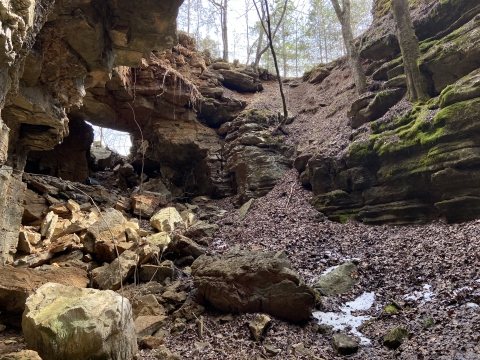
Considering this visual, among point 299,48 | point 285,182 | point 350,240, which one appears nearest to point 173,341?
point 350,240

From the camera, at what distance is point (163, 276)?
6.66m

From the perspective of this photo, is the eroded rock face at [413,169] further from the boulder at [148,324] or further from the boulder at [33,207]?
the boulder at [33,207]

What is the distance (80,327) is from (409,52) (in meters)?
11.6

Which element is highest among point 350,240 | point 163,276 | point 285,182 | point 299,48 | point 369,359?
point 299,48

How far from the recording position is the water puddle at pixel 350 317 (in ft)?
15.8

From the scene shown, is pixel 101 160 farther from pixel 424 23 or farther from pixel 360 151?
pixel 424 23

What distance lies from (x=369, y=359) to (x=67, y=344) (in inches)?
146

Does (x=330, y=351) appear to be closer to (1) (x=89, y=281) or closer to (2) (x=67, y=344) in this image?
(2) (x=67, y=344)

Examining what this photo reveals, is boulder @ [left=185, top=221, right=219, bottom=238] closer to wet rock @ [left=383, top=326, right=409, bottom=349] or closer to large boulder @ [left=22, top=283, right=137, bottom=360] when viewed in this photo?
large boulder @ [left=22, top=283, right=137, bottom=360]

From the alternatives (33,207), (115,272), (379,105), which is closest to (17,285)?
(115,272)

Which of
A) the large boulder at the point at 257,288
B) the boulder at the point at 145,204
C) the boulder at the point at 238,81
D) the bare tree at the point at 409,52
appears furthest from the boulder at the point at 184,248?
the boulder at the point at 238,81

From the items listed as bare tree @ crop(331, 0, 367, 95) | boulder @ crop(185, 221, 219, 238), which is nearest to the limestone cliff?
bare tree @ crop(331, 0, 367, 95)

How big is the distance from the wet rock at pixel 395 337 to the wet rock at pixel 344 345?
16.2 inches

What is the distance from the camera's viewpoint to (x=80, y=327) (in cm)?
350
